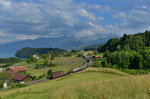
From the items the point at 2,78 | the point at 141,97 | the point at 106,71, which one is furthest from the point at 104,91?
the point at 2,78

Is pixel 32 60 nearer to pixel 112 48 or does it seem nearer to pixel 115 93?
pixel 112 48

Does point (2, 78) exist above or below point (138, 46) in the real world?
below

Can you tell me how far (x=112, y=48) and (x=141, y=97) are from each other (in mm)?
100146

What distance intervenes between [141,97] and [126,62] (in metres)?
51.0

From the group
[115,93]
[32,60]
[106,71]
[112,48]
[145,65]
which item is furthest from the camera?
[32,60]

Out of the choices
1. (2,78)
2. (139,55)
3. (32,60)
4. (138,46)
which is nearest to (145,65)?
(139,55)

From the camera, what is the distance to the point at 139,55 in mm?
49656

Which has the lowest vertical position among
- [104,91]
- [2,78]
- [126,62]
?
[2,78]

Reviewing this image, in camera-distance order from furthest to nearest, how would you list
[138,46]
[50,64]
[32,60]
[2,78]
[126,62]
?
[32,60] < [50,64] < [138,46] < [126,62] < [2,78]

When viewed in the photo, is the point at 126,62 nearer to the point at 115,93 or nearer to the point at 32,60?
the point at 115,93

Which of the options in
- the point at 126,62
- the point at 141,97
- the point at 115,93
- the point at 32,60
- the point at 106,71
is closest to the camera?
the point at 141,97

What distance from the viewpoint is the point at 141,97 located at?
3883 mm

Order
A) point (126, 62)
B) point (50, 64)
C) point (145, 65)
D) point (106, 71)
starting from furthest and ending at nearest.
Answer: point (50, 64), point (126, 62), point (145, 65), point (106, 71)

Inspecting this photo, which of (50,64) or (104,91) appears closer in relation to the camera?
(104,91)
